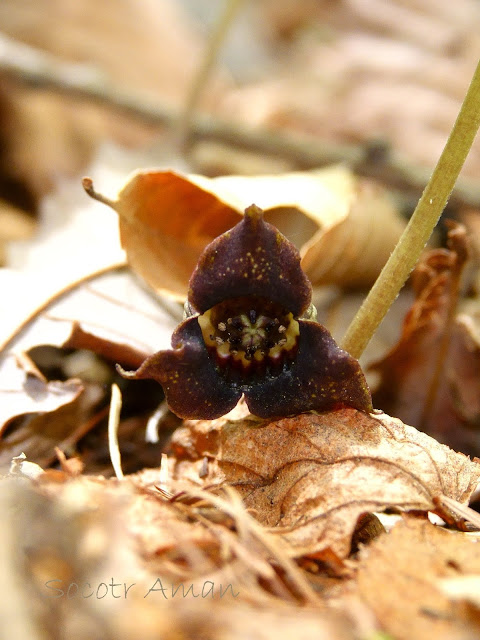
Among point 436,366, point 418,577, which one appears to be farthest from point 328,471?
point 436,366

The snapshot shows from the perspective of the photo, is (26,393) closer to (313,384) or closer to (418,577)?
(313,384)

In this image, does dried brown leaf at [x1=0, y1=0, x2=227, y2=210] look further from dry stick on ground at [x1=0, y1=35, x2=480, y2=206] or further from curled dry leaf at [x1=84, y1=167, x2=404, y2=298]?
curled dry leaf at [x1=84, y1=167, x2=404, y2=298]

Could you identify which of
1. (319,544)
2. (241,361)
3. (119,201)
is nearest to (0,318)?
(119,201)

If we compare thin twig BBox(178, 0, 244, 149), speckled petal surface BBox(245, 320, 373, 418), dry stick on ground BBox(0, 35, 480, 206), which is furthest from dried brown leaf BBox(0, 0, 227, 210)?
speckled petal surface BBox(245, 320, 373, 418)

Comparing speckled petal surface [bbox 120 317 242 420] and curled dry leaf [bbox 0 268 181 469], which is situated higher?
speckled petal surface [bbox 120 317 242 420]

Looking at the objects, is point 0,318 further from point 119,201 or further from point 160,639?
point 160,639

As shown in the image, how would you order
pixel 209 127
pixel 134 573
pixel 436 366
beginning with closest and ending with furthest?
pixel 134 573
pixel 436 366
pixel 209 127
